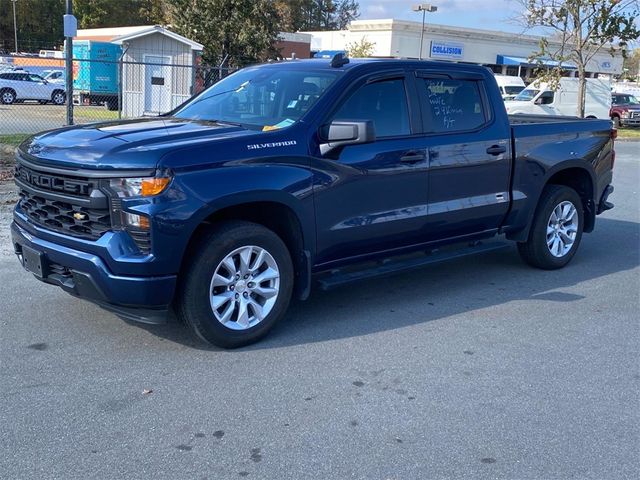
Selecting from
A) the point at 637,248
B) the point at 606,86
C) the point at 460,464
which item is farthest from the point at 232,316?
the point at 606,86

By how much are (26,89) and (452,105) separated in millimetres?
28011

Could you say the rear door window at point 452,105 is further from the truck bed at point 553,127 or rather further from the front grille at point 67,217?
the front grille at point 67,217

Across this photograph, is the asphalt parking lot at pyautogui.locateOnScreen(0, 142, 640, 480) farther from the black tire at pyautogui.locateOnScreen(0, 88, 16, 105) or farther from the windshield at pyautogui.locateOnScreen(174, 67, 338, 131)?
the black tire at pyautogui.locateOnScreen(0, 88, 16, 105)

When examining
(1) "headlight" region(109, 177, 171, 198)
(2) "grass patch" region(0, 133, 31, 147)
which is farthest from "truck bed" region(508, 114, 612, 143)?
(2) "grass patch" region(0, 133, 31, 147)

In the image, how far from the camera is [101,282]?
4.43 meters

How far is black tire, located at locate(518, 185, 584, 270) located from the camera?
7.05 meters

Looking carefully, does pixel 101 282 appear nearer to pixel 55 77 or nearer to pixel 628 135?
pixel 628 135

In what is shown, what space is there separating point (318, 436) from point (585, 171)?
4.96 metres

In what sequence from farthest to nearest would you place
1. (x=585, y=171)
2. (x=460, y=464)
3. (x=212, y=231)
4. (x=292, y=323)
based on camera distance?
(x=585, y=171) → (x=292, y=323) → (x=212, y=231) → (x=460, y=464)

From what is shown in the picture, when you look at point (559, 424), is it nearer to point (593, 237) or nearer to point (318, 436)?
point (318, 436)

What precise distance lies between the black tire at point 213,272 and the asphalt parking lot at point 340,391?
0.14 m

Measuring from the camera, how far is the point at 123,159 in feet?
14.4

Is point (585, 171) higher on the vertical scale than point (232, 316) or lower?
higher

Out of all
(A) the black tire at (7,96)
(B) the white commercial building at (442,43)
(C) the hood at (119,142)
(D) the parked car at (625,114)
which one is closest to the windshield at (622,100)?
(D) the parked car at (625,114)
